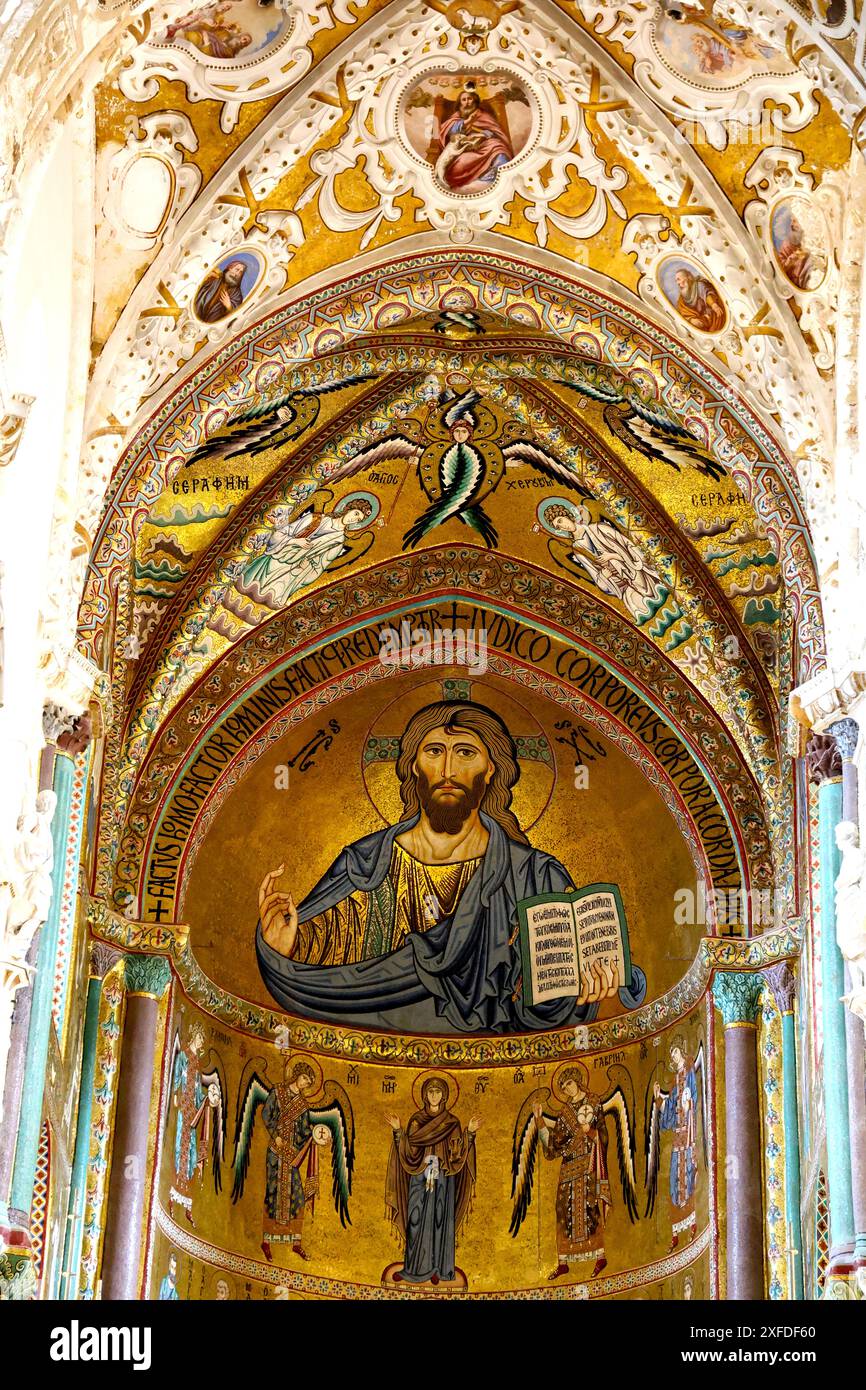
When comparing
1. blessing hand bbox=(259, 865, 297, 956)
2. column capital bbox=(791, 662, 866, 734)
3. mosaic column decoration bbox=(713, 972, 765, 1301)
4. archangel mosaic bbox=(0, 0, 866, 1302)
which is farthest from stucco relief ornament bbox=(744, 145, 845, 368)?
blessing hand bbox=(259, 865, 297, 956)

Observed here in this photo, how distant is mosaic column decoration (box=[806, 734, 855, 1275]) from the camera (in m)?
13.4

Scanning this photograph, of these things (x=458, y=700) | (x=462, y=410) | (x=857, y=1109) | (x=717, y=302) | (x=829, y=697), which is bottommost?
(x=857, y=1109)

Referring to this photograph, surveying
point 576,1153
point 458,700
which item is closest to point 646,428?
point 458,700

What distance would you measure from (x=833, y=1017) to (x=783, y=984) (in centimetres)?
258

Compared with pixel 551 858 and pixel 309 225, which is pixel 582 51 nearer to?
pixel 309 225

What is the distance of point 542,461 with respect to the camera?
682 inches

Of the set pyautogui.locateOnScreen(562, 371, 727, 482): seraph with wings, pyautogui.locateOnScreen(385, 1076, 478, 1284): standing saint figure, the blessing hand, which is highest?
pyautogui.locateOnScreen(562, 371, 727, 482): seraph with wings

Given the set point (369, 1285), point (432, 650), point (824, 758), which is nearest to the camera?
point (824, 758)

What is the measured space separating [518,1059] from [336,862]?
7.52ft

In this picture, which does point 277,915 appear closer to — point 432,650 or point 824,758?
point 432,650

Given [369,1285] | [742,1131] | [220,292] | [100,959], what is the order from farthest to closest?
[369,1285] → [100,959] → [742,1131] → [220,292]

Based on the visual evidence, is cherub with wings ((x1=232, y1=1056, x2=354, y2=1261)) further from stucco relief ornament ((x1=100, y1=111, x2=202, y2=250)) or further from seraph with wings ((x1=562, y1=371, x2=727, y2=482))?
stucco relief ornament ((x1=100, y1=111, x2=202, y2=250))

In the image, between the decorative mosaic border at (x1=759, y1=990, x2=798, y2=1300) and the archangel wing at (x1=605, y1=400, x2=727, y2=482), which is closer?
the decorative mosaic border at (x1=759, y1=990, x2=798, y2=1300)

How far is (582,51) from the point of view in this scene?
47.8 feet
